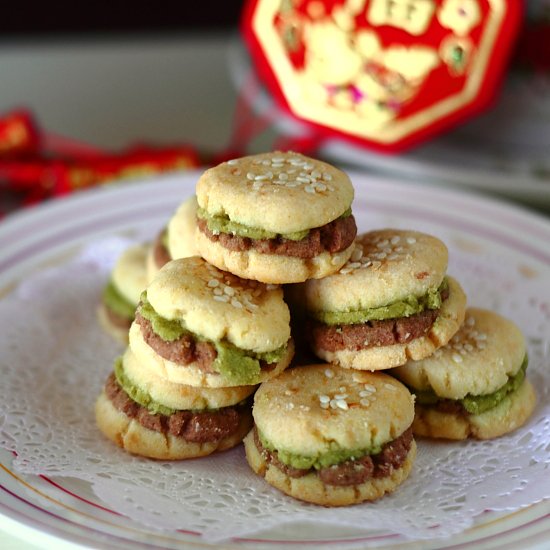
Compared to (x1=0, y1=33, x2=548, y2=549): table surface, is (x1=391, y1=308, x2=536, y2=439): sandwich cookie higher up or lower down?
higher up

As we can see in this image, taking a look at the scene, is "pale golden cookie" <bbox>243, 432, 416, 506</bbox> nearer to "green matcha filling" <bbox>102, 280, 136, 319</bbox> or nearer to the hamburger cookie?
the hamburger cookie

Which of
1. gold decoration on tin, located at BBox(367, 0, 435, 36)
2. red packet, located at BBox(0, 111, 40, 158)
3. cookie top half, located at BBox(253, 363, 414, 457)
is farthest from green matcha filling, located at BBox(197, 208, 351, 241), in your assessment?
red packet, located at BBox(0, 111, 40, 158)

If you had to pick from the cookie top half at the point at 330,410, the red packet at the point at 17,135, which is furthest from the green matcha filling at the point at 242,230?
the red packet at the point at 17,135

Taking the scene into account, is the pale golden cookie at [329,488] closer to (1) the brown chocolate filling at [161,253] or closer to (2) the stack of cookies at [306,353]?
(2) the stack of cookies at [306,353]

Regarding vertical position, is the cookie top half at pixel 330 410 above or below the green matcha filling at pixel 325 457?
above

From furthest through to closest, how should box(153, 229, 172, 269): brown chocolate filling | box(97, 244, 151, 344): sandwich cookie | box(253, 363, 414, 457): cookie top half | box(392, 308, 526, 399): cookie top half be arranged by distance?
box(97, 244, 151, 344): sandwich cookie
box(153, 229, 172, 269): brown chocolate filling
box(392, 308, 526, 399): cookie top half
box(253, 363, 414, 457): cookie top half

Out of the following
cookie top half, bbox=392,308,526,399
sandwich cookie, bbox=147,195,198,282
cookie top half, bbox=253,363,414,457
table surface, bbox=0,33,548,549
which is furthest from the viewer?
table surface, bbox=0,33,548,549

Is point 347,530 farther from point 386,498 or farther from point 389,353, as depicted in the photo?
point 389,353
